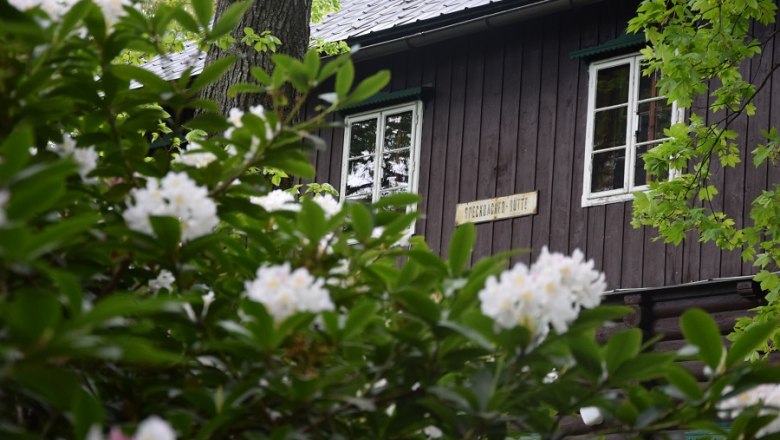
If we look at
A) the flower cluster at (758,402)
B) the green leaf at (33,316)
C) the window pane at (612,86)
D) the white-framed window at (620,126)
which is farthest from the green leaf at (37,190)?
the window pane at (612,86)

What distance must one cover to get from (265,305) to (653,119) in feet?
31.0

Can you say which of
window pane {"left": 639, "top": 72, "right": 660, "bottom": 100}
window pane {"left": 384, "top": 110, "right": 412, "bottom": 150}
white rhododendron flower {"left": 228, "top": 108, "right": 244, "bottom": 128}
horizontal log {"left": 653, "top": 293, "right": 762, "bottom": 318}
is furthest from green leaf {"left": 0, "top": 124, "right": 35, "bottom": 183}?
window pane {"left": 384, "top": 110, "right": 412, "bottom": 150}

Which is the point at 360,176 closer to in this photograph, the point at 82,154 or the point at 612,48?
the point at 612,48

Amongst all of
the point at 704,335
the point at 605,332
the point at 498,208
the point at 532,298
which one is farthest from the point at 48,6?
the point at 498,208

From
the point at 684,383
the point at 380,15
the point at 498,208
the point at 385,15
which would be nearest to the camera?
the point at 684,383

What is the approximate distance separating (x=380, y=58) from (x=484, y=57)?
54.5 inches

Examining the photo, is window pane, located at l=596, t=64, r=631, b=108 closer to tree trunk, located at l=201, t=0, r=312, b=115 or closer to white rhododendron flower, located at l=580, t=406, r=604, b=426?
white rhododendron flower, located at l=580, t=406, r=604, b=426

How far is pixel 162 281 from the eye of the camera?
2.37 meters

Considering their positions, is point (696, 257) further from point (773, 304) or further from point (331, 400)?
point (331, 400)

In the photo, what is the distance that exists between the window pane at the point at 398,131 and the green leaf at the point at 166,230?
1071 centimetres

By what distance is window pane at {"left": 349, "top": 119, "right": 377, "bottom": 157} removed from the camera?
13219 millimetres

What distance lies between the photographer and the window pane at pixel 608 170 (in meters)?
11.2

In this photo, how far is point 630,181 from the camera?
11.0 m

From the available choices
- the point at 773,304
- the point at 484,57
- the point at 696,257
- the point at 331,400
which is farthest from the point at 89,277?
the point at 484,57
